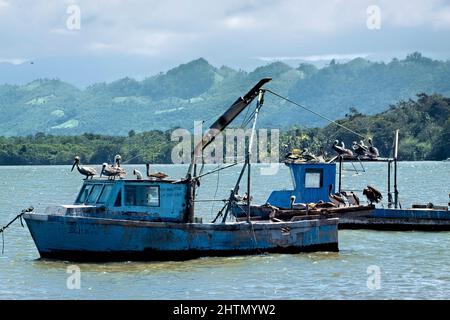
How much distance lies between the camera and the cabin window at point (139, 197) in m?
34.1

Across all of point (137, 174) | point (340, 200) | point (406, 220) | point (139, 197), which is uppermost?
point (137, 174)

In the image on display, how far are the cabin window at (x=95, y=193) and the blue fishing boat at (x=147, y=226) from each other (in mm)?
31

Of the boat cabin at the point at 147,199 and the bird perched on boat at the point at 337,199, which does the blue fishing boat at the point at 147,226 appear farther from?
the bird perched on boat at the point at 337,199

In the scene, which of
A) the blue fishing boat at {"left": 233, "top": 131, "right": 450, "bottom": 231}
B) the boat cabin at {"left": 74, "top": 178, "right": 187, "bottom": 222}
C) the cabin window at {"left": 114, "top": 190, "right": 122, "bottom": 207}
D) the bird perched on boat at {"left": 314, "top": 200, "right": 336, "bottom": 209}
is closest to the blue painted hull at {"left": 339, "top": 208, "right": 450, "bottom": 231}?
the blue fishing boat at {"left": 233, "top": 131, "right": 450, "bottom": 231}

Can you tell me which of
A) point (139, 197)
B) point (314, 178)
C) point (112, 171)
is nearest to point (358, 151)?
point (314, 178)

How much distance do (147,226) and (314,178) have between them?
42.4 feet

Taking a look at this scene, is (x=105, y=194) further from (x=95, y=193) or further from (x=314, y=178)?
(x=314, y=178)

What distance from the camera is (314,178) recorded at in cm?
4459

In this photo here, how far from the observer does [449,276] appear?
109 ft

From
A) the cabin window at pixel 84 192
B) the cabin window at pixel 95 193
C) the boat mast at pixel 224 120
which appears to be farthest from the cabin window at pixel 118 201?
the boat mast at pixel 224 120

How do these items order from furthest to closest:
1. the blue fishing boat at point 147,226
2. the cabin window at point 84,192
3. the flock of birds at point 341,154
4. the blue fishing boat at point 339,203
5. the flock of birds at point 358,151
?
the flock of birds at point 358,151 < the flock of birds at point 341,154 < the blue fishing boat at point 339,203 < the cabin window at point 84,192 < the blue fishing boat at point 147,226

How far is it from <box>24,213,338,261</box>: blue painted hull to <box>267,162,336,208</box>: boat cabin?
31.5ft

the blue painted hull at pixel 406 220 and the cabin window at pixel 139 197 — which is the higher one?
the cabin window at pixel 139 197
